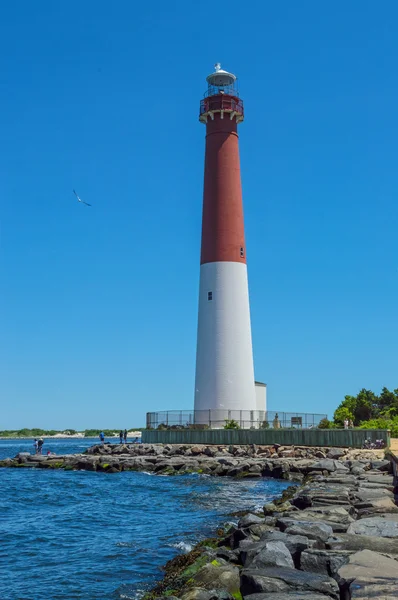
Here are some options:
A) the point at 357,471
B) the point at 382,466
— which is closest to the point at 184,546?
the point at 357,471

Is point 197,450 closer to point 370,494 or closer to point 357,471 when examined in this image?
point 357,471

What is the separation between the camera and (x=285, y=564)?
905 cm

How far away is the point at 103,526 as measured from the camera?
659 inches

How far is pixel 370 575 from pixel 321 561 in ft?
3.94

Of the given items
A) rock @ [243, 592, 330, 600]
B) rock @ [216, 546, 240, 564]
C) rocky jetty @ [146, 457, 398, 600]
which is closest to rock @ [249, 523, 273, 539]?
rocky jetty @ [146, 457, 398, 600]

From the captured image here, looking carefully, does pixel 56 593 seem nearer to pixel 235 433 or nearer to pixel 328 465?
pixel 328 465

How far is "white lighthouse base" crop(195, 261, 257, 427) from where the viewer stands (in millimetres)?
32750

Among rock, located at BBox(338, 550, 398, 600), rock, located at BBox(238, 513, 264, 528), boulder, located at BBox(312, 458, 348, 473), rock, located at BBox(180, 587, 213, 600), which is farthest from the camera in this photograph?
boulder, located at BBox(312, 458, 348, 473)

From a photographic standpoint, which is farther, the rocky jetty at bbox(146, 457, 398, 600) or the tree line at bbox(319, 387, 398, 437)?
the tree line at bbox(319, 387, 398, 437)

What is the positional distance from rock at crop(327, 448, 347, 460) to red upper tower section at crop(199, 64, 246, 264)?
405 inches

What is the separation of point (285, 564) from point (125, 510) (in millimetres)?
11106

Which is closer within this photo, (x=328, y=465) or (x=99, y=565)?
(x=99, y=565)

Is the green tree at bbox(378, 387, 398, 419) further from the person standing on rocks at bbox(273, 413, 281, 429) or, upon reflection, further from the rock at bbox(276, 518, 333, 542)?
the rock at bbox(276, 518, 333, 542)

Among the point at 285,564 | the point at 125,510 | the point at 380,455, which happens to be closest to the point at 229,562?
the point at 285,564
